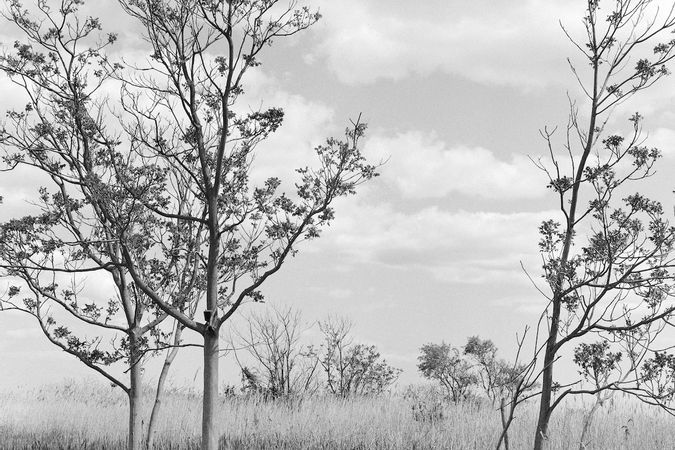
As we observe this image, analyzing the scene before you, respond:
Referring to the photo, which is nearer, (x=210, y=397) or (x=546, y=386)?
(x=546, y=386)

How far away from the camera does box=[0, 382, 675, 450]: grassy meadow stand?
1191cm

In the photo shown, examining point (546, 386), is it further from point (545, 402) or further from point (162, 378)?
point (162, 378)

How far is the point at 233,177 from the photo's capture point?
866cm

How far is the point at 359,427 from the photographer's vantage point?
12.7 m

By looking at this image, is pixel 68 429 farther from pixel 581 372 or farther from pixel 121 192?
pixel 581 372

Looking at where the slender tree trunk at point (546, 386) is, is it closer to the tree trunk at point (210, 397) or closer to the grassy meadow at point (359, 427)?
the tree trunk at point (210, 397)

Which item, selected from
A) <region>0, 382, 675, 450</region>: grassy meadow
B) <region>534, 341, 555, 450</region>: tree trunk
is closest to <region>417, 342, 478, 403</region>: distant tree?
<region>0, 382, 675, 450</region>: grassy meadow

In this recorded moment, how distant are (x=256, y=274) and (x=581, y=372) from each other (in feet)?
11.9

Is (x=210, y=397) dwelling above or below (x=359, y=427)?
above

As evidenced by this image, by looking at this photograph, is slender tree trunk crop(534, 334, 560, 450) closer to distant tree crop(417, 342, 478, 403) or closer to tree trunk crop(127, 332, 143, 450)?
tree trunk crop(127, 332, 143, 450)

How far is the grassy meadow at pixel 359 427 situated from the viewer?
1191cm

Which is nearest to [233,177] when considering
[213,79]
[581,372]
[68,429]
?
[213,79]

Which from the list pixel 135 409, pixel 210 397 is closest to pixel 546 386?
pixel 210 397

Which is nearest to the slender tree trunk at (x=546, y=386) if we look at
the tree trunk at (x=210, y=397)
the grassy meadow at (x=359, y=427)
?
the tree trunk at (x=210, y=397)
